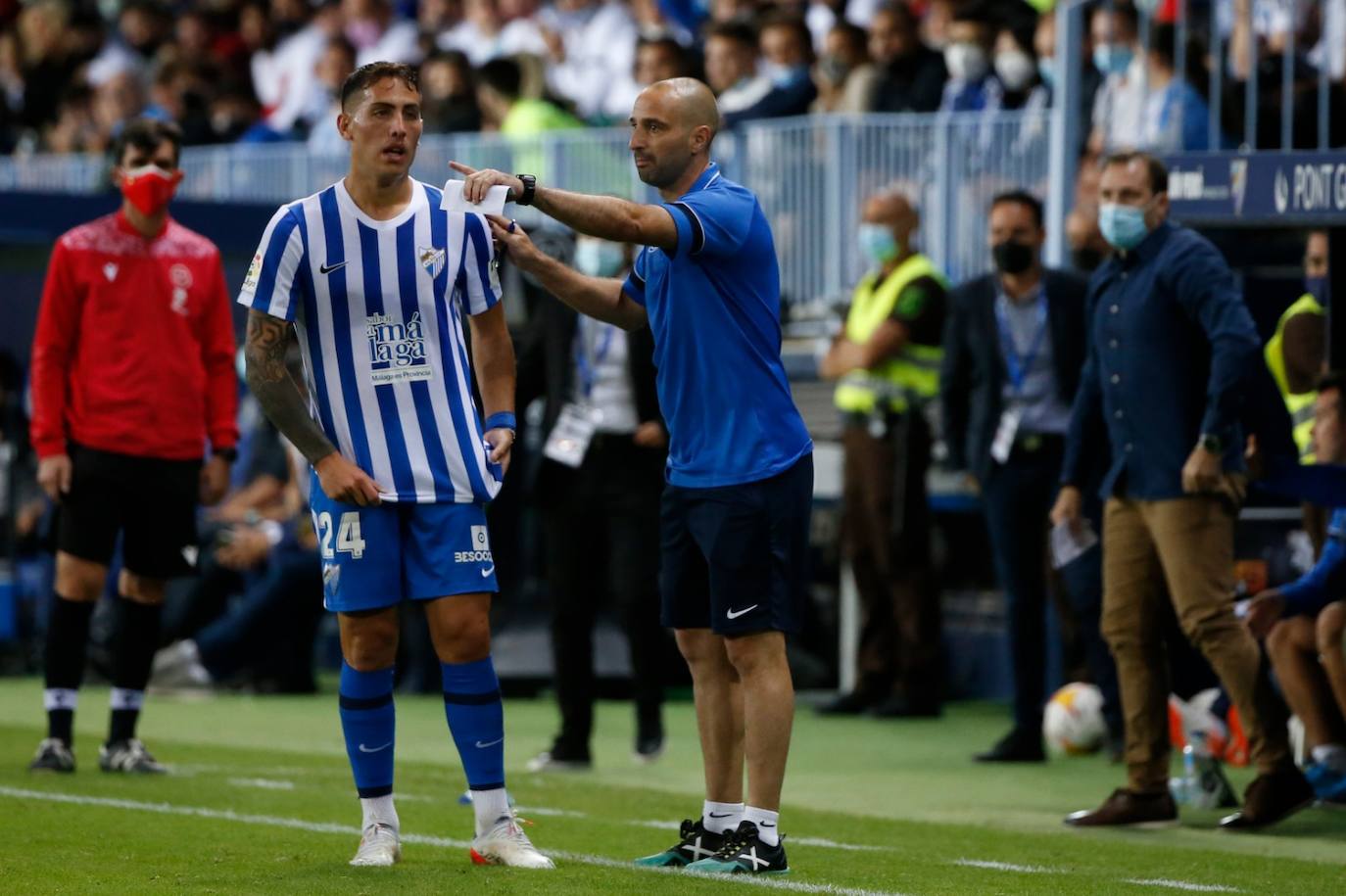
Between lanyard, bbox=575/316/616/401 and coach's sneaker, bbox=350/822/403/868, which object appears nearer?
coach's sneaker, bbox=350/822/403/868

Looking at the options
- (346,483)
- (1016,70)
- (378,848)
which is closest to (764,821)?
(378,848)

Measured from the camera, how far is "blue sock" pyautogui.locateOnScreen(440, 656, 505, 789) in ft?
21.2

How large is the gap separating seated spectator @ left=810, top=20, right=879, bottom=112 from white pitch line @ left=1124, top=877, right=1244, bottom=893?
8.77 meters

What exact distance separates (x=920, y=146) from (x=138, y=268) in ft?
20.1

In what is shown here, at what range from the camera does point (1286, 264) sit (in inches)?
472

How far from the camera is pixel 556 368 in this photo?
32.9ft

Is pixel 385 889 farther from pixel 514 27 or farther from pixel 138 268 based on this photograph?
pixel 514 27

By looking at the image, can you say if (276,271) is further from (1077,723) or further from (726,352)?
(1077,723)

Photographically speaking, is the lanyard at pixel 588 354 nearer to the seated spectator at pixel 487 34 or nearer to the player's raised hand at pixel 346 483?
the player's raised hand at pixel 346 483

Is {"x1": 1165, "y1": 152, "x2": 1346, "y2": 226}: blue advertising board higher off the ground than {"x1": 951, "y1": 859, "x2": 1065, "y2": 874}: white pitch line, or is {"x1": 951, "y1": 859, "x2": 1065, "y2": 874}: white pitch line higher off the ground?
{"x1": 1165, "y1": 152, "x2": 1346, "y2": 226}: blue advertising board

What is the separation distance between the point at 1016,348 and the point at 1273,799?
10.5ft

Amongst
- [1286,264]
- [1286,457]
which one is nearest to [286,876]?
[1286,457]

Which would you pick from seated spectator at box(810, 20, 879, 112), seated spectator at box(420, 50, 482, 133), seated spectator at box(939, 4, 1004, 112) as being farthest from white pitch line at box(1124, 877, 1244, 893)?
seated spectator at box(420, 50, 482, 133)

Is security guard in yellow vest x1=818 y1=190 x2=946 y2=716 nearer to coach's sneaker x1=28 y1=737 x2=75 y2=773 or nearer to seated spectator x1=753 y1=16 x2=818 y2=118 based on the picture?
seated spectator x1=753 y1=16 x2=818 y2=118
